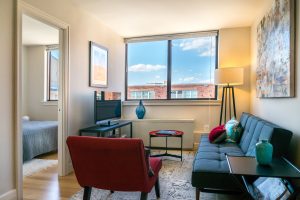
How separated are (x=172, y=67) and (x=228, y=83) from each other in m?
1.41

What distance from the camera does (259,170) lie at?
1.59m

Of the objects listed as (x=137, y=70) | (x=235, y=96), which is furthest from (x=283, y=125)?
(x=137, y=70)

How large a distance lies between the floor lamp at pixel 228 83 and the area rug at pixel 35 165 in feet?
10.4

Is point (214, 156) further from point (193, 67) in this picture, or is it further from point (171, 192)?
point (193, 67)

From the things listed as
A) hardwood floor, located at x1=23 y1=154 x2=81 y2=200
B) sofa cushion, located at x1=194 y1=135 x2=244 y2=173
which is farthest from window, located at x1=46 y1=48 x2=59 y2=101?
sofa cushion, located at x1=194 y1=135 x2=244 y2=173

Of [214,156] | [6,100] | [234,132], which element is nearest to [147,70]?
[234,132]

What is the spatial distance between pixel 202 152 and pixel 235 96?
6.95ft

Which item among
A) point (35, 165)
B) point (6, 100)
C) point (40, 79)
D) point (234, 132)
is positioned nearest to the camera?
point (6, 100)

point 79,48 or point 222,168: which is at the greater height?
point 79,48

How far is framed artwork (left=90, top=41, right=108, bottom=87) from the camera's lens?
12.1 feet

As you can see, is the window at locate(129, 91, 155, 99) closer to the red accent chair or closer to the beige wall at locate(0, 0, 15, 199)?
the beige wall at locate(0, 0, 15, 199)

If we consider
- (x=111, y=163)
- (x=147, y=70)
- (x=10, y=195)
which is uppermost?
(x=147, y=70)

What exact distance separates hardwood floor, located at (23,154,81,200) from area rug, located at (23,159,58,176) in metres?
0.15

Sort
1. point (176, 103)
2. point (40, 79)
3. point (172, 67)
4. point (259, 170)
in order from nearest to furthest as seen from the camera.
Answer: point (259, 170), point (176, 103), point (172, 67), point (40, 79)
